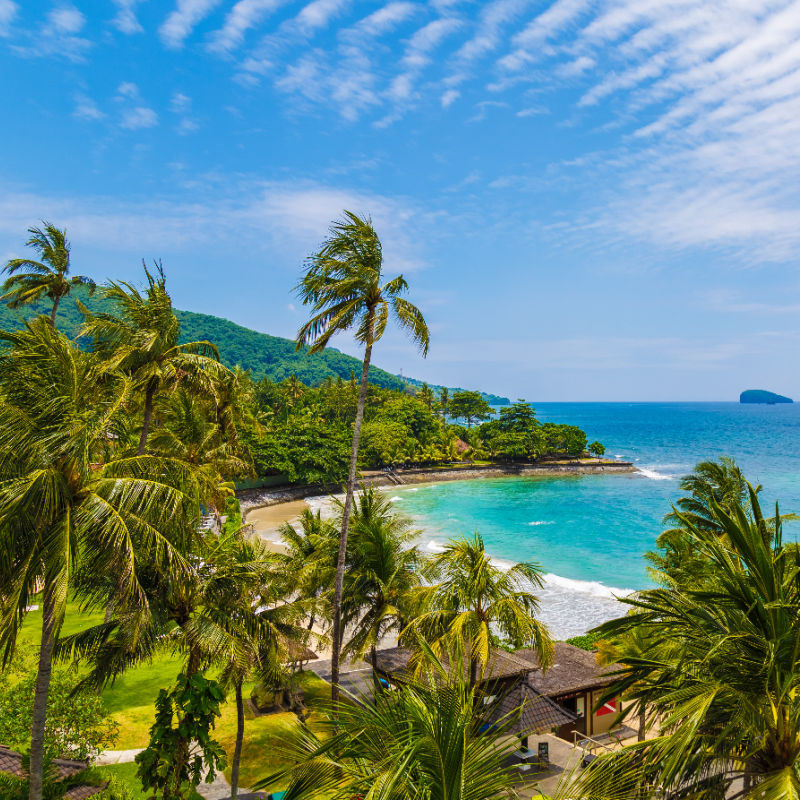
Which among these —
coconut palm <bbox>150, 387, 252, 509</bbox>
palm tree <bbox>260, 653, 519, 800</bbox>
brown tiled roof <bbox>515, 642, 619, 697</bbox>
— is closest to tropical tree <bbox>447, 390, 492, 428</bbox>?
coconut palm <bbox>150, 387, 252, 509</bbox>

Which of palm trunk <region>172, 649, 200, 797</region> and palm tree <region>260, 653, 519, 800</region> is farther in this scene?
palm trunk <region>172, 649, 200, 797</region>

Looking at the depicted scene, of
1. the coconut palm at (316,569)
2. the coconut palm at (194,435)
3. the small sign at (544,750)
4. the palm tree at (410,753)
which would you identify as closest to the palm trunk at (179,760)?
the coconut palm at (316,569)

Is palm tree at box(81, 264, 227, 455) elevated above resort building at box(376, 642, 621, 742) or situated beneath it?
elevated above

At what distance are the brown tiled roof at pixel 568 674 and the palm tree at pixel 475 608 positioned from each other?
3801 mm

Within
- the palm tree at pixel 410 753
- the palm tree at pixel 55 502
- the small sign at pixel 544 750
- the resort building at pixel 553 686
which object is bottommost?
the small sign at pixel 544 750

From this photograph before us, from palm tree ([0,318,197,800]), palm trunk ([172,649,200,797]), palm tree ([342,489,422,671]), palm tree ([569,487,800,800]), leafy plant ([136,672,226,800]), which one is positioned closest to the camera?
palm tree ([569,487,800,800])

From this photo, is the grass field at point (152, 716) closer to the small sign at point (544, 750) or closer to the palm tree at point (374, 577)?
the palm tree at point (374, 577)

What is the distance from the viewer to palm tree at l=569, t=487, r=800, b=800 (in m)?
4.10

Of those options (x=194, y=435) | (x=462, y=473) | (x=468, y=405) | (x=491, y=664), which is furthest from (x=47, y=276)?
(x=468, y=405)

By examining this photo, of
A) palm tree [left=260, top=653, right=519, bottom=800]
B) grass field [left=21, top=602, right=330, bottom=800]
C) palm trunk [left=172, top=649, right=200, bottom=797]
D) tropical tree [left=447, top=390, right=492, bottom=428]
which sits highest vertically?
tropical tree [left=447, top=390, right=492, bottom=428]

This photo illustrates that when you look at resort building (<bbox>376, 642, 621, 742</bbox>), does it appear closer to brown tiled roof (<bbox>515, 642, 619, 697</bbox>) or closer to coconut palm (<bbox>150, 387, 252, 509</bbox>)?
brown tiled roof (<bbox>515, 642, 619, 697</bbox>)

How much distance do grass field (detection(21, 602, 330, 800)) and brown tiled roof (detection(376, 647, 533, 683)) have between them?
2.08m

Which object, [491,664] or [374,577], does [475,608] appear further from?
[374,577]

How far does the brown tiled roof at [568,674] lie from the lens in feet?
48.4
